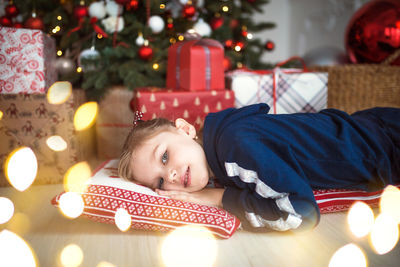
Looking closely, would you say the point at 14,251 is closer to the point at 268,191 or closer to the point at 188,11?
the point at 268,191

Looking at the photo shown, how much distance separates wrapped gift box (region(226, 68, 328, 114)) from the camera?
5.21ft

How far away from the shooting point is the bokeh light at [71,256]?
730 mm

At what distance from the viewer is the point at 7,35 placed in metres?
1.20

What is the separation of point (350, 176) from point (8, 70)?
1222 millimetres

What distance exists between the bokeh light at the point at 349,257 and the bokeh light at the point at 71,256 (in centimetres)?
55

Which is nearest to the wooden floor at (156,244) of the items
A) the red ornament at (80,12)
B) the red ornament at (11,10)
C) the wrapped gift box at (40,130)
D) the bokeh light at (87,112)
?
the wrapped gift box at (40,130)

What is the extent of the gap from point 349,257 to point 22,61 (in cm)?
123

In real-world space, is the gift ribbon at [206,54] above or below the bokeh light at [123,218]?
above

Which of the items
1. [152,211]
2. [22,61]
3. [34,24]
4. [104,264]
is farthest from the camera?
[34,24]

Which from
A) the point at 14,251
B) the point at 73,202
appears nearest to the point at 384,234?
the point at 73,202

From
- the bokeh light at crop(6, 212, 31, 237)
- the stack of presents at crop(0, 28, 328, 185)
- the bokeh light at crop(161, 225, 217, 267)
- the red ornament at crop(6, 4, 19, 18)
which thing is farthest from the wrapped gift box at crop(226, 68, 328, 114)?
the red ornament at crop(6, 4, 19, 18)

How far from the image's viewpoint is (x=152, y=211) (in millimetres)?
842

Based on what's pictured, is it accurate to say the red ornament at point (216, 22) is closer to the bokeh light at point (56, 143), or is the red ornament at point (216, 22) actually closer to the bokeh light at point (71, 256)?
the bokeh light at point (56, 143)

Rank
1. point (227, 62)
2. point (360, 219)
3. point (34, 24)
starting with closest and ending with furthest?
point (360, 219), point (34, 24), point (227, 62)
